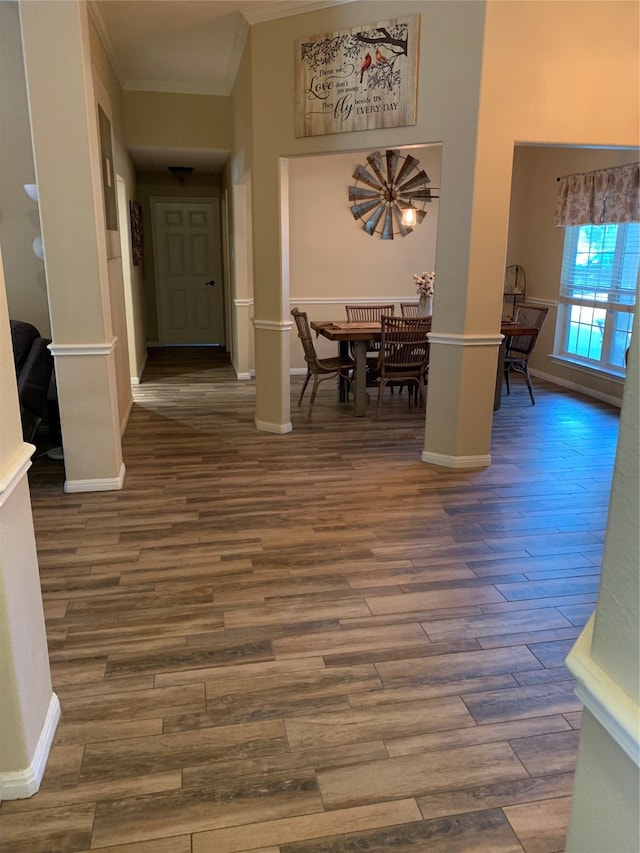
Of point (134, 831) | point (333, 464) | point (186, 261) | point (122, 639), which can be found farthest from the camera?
point (186, 261)

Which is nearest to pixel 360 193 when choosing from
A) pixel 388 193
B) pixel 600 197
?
pixel 388 193

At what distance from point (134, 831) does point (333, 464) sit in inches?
117

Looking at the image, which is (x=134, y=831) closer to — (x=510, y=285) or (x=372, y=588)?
(x=372, y=588)

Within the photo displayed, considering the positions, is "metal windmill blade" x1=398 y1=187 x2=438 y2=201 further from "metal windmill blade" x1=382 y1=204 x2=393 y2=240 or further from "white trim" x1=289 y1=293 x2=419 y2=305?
"white trim" x1=289 y1=293 x2=419 y2=305

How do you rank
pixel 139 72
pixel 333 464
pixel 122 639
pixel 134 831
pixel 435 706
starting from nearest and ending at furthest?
pixel 134 831, pixel 435 706, pixel 122 639, pixel 333 464, pixel 139 72

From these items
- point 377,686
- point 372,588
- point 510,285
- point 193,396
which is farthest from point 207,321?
point 377,686

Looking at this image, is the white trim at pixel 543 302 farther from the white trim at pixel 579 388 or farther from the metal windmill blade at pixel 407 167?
the metal windmill blade at pixel 407 167

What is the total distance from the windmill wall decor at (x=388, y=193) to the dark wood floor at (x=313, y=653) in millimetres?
3756

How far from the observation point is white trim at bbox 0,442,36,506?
157 cm

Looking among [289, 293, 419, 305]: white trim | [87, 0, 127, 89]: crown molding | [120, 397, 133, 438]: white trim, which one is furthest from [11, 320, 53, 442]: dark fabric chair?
[289, 293, 419, 305]: white trim

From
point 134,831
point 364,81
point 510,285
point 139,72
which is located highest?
point 139,72

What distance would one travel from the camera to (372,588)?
2.81 meters

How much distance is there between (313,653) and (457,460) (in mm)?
2318

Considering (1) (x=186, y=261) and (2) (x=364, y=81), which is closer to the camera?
(2) (x=364, y=81)
